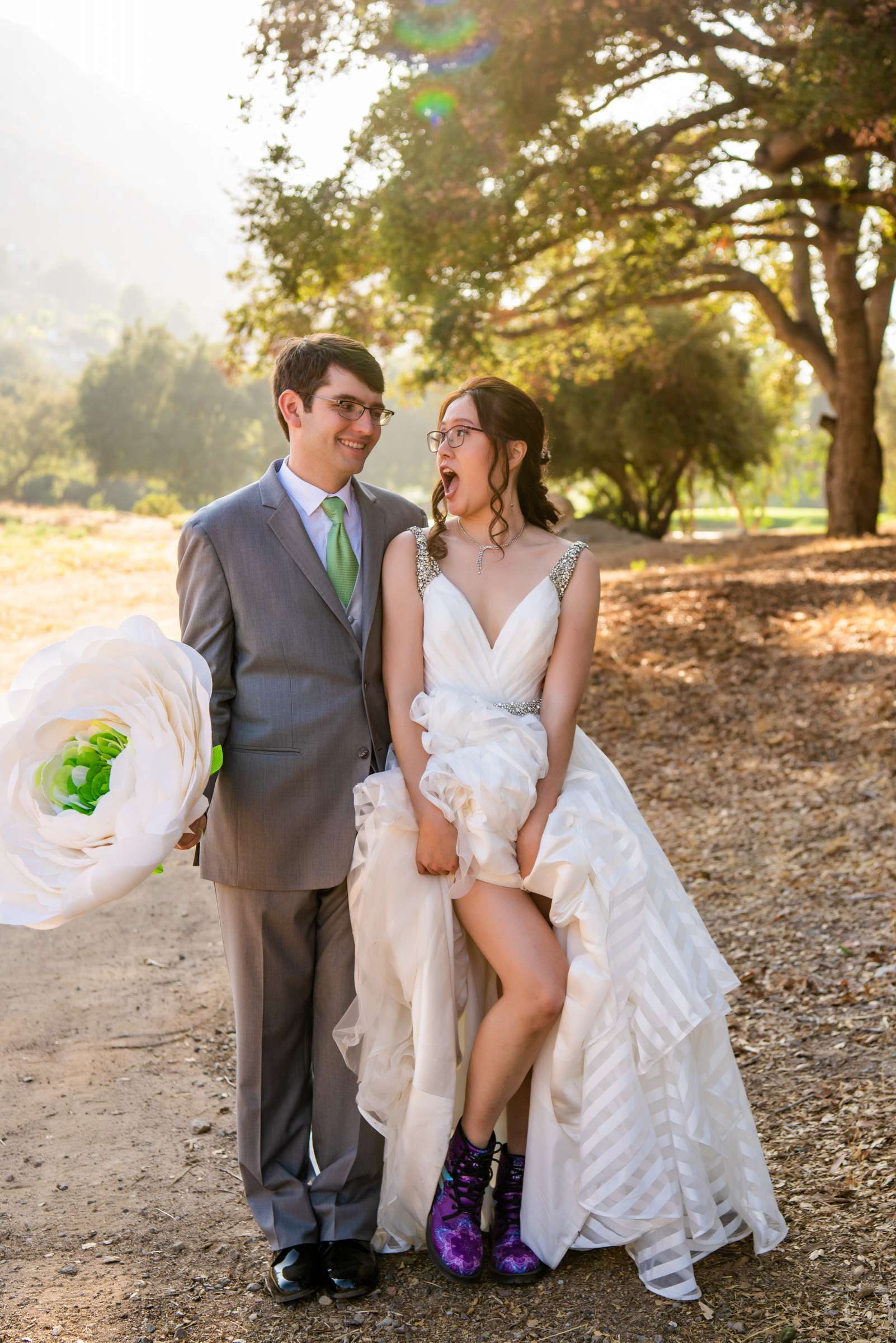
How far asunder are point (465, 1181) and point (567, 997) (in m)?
0.56

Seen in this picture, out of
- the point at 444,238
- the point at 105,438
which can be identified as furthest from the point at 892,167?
the point at 105,438

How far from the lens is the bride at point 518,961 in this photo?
9.31 ft

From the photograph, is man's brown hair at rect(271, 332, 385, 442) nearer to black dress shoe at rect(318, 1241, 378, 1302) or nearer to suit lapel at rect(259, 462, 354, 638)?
suit lapel at rect(259, 462, 354, 638)

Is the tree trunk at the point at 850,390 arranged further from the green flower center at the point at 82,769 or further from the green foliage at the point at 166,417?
the green foliage at the point at 166,417

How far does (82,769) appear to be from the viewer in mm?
2611

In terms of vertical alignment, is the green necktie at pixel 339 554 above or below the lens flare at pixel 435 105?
below

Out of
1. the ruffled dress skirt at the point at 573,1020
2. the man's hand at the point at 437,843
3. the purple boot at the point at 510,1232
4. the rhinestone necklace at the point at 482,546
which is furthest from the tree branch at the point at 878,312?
the purple boot at the point at 510,1232

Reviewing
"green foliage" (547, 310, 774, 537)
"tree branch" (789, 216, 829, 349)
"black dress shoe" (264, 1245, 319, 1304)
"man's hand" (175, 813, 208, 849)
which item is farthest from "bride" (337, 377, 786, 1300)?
"green foliage" (547, 310, 774, 537)

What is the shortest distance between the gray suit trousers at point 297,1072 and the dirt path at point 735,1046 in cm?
21

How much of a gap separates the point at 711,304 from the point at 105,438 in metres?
38.6

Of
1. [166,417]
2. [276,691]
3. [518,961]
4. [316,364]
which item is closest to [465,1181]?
[518,961]

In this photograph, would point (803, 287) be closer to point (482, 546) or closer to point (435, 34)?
point (435, 34)

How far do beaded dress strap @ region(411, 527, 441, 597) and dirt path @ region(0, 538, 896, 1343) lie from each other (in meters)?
1.80

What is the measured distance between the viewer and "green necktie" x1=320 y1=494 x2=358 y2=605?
3.07m
